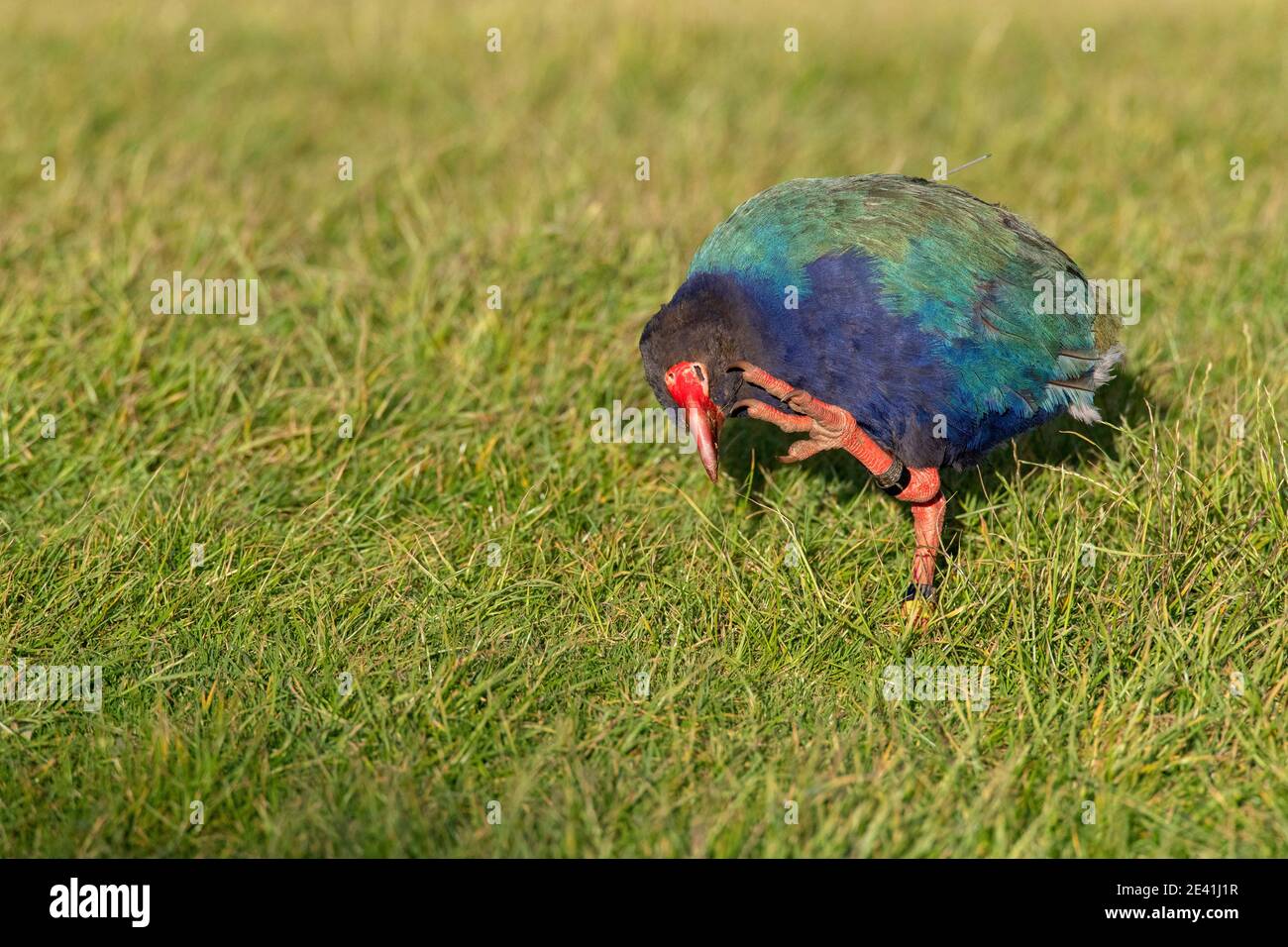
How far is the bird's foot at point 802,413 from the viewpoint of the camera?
A: 11.6 feet

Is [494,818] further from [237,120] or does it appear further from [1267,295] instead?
[237,120]

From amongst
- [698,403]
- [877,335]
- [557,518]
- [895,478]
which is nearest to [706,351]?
[698,403]

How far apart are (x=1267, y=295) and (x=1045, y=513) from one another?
6.14 ft

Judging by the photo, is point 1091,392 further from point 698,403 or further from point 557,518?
point 557,518

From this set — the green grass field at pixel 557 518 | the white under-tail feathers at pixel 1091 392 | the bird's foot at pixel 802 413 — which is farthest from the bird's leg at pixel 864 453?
the white under-tail feathers at pixel 1091 392

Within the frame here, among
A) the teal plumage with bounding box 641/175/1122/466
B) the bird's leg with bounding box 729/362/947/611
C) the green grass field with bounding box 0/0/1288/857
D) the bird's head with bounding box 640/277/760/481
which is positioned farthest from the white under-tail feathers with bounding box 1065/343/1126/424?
the bird's head with bounding box 640/277/760/481

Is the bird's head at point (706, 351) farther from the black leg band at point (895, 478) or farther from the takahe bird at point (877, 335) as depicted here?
the black leg band at point (895, 478)

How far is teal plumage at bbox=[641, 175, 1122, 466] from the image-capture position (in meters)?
3.43

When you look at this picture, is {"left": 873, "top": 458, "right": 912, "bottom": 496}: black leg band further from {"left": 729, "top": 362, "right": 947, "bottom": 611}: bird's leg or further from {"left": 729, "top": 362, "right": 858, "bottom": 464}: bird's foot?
{"left": 729, "top": 362, "right": 858, "bottom": 464}: bird's foot

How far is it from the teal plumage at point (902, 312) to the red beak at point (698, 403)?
129mm

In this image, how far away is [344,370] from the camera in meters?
4.71

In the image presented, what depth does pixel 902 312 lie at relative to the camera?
134 inches

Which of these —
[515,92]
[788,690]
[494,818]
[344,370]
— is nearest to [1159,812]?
[788,690]
